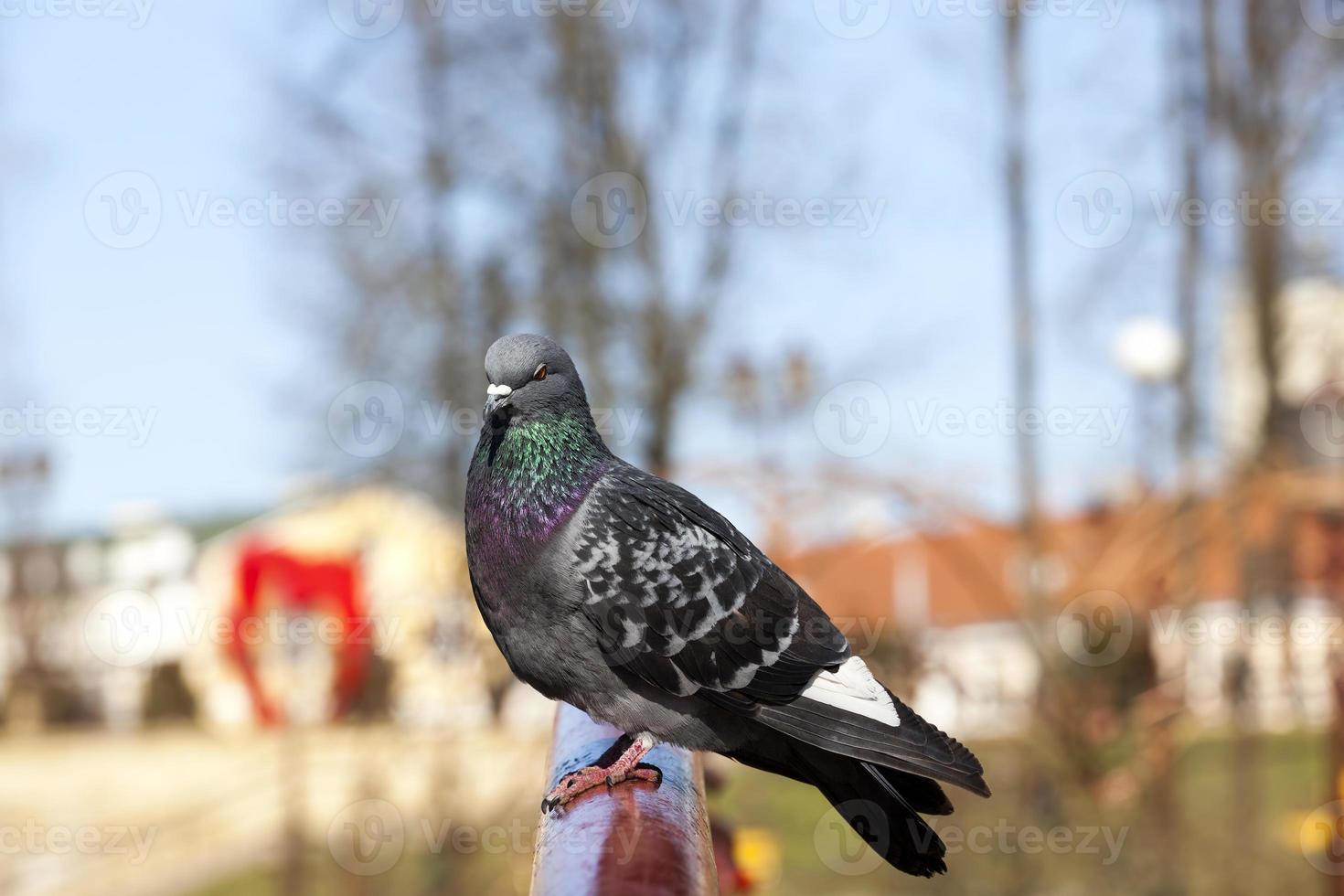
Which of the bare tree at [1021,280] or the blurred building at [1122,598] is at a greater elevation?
the bare tree at [1021,280]

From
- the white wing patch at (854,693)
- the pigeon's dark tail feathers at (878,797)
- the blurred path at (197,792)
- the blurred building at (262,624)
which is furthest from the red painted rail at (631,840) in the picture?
the blurred path at (197,792)

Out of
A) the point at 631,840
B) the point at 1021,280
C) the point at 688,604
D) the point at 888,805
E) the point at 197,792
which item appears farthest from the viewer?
the point at 197,792

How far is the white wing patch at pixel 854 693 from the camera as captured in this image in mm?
2324

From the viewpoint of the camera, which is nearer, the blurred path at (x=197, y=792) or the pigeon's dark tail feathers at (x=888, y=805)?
the pigeon's dark tail feathers at (x=888, y=805)

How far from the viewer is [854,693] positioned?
7.91ft

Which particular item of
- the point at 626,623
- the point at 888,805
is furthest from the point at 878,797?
the point at 626,623

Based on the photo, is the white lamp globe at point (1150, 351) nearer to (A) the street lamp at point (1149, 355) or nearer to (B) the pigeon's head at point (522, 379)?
(A) the street lamp at point (1149, 355)

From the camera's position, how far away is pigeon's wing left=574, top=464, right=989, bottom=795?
2.38 meters

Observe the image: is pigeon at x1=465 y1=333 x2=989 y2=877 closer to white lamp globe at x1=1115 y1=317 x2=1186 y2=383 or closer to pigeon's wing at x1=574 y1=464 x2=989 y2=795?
pigeon's wing at x1=574 y1=464 x2=989 y2=795

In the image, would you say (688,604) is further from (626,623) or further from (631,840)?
(631,840)

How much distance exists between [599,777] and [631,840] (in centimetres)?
62

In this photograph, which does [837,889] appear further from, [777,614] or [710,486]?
[777,614]

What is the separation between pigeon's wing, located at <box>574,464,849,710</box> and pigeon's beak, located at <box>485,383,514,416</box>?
27cm

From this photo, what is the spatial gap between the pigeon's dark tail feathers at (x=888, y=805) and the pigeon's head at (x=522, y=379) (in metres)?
0.89
